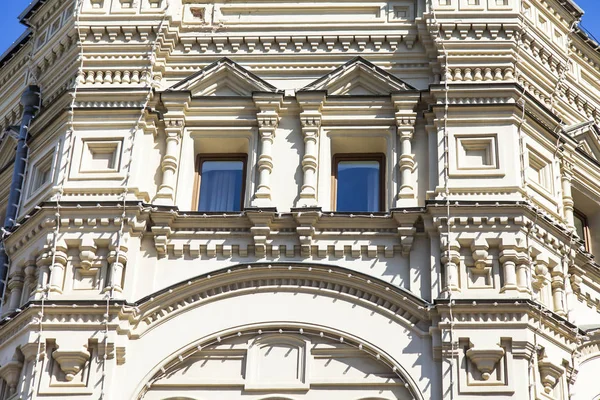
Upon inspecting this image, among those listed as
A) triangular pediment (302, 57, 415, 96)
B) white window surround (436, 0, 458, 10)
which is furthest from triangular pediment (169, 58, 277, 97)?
white window surround (436, 0, 458, 10)

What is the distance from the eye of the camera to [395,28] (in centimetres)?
2088

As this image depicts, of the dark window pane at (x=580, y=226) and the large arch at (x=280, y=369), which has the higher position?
the dark window pane at (x=580, y=226)

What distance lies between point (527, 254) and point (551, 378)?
1.75 m

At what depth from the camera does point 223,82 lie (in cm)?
2066

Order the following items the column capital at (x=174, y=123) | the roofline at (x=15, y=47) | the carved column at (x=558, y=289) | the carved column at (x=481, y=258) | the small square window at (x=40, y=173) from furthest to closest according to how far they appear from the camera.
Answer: the roofline at (x=15, y=47) < the small square window at (x=40, y=173) < the column capital at (x=174, y=123) < the carved column at (x=558, y=289) < the carved column at (x=481, y=258)

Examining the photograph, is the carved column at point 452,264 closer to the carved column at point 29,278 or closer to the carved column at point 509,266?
the carved column at point 509,266

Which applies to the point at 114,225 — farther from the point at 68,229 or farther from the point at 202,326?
the point at 202,326

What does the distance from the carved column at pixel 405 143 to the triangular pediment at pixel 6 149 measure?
21.6 feet

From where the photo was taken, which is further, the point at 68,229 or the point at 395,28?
the point at 395,28

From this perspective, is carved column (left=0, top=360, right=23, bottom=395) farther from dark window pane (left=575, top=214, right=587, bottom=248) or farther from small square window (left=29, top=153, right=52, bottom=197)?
dark window pane (left=575, top=214, right=587, bottom=248)

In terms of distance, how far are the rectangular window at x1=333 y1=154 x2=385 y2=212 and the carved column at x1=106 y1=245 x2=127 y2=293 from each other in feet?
10.6

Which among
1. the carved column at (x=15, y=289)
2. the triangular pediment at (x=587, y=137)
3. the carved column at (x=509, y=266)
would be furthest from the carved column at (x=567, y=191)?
the carved column at (x=15, y=289)

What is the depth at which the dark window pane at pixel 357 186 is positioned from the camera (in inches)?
774

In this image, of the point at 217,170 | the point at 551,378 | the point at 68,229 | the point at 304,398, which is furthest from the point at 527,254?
the point at 68,229
